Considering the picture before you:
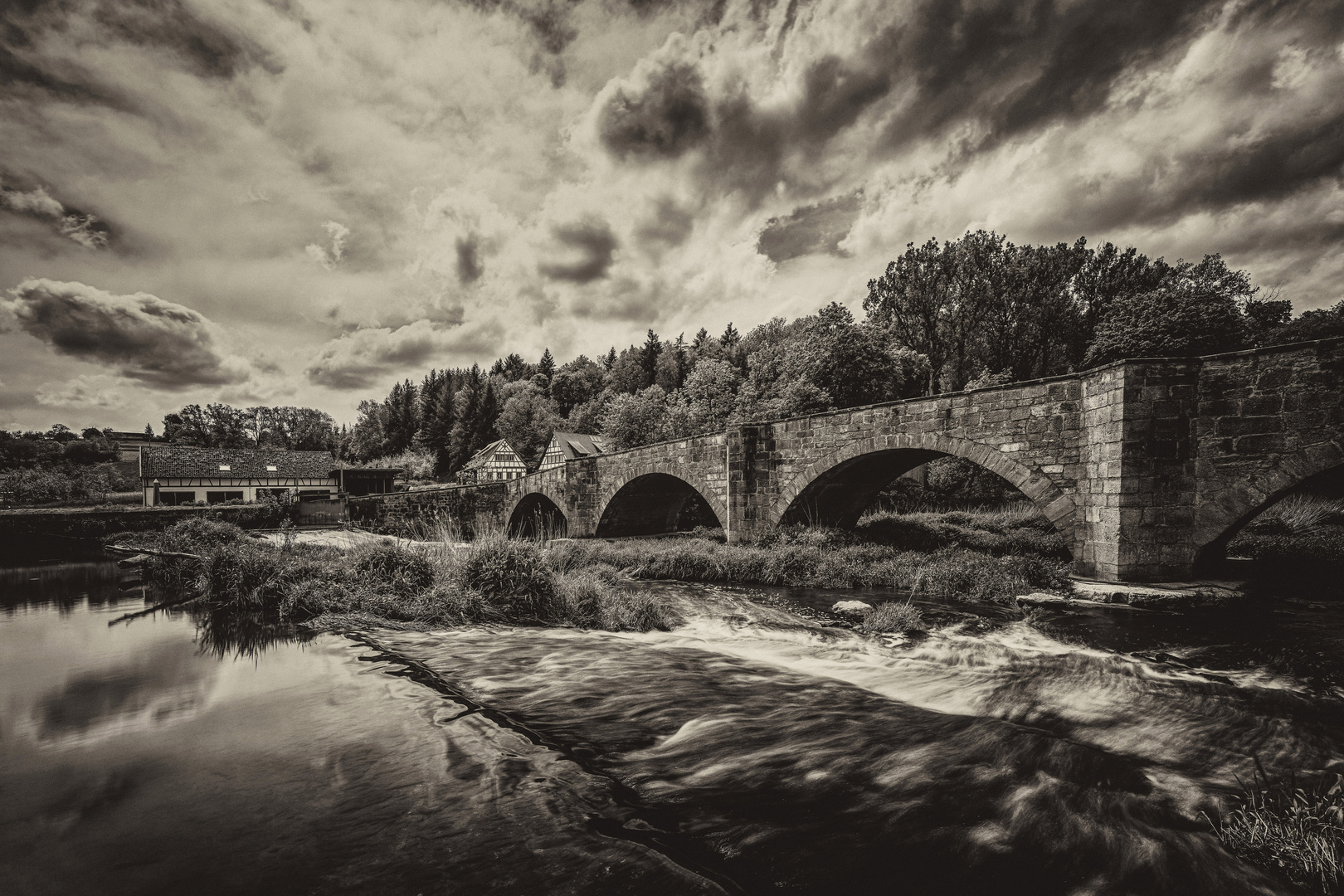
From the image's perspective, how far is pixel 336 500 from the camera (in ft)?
108

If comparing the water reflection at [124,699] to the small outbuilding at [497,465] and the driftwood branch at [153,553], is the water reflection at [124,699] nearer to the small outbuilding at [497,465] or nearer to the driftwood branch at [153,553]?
the driftwood branch at [153,553]

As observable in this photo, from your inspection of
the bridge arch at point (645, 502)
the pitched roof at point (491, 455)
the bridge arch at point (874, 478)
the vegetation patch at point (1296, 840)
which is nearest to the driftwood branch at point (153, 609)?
the bridge arch at point (645, 502)

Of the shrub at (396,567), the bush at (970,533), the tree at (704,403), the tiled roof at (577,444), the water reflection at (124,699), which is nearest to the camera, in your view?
the water reflection at (124,699)

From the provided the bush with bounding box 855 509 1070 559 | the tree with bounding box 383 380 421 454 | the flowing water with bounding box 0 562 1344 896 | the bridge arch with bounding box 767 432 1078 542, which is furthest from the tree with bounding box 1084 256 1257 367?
the tree with bounding box 383 380 421 454

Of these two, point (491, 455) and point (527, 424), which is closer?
point (491, 455)

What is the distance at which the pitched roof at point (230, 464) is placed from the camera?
40406 millimetres

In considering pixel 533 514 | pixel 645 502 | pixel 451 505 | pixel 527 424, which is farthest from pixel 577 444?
pixel 645 502

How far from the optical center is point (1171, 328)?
23.6 metres

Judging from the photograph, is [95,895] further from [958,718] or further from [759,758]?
[958,718]

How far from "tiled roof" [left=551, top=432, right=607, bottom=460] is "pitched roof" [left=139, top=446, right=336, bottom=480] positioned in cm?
2055

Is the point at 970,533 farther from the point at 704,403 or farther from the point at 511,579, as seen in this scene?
the point at 704,403

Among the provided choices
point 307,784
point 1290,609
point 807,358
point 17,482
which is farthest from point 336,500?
point 1290,609

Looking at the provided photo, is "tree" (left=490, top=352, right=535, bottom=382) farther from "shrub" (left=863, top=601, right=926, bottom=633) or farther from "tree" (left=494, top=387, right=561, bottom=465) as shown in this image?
"shrub" (left=863, top=601, right=926, bottom=633)

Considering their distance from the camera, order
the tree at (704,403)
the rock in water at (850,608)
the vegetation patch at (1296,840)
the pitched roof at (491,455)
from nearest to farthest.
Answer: the vegetation patch at (1296,840) → the rock in water at (850,608) → the tree at (704,403) → the pitched roof at (491,455)
